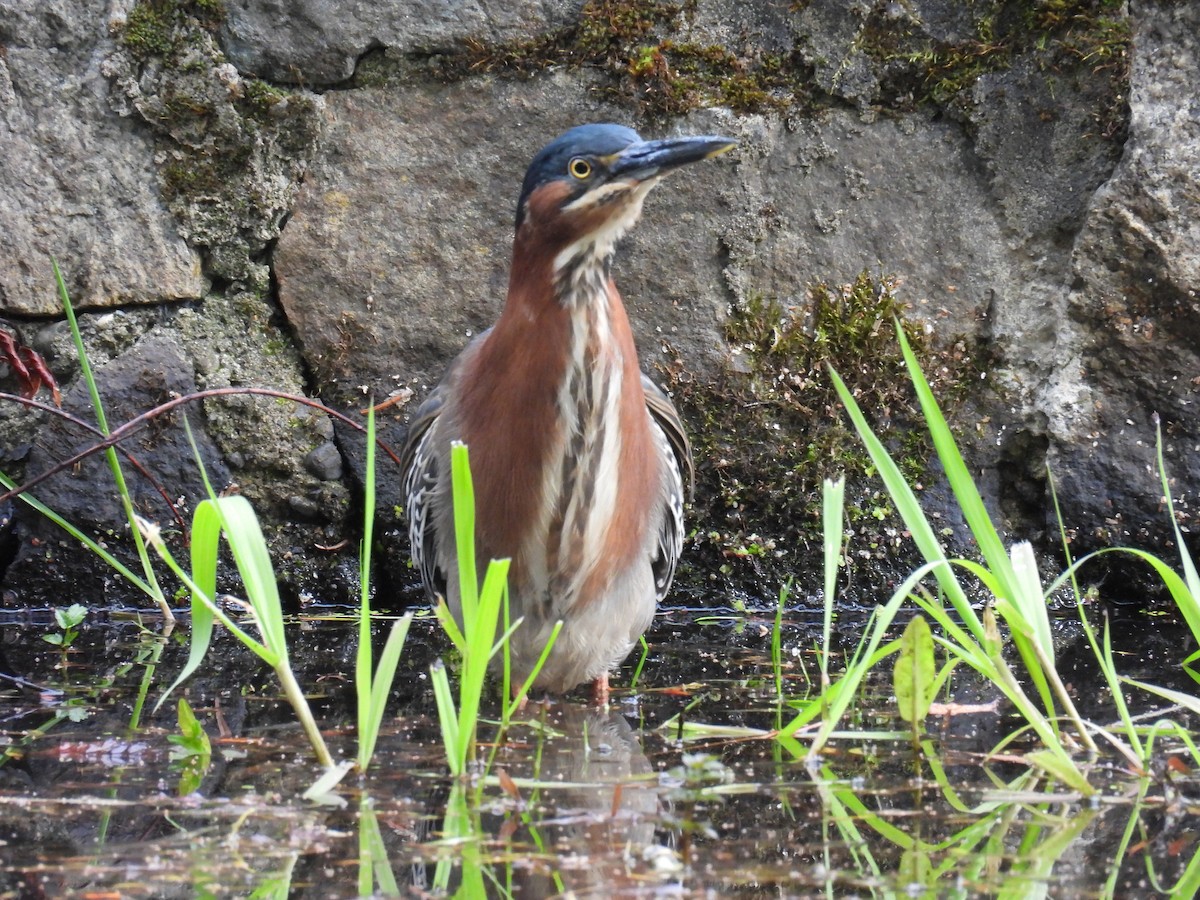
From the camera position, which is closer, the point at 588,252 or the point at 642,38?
the point at 588,252

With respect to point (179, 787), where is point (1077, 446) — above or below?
above

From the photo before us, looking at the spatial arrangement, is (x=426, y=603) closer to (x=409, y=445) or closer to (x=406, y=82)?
(x=409, y=445)

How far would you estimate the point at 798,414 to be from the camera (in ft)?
16.7

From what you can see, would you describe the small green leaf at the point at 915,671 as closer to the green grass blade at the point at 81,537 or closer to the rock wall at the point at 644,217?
the rock wall at the point at 644,217

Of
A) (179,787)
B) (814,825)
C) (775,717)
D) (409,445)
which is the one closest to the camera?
(814,825)

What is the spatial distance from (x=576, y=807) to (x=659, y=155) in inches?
65.2

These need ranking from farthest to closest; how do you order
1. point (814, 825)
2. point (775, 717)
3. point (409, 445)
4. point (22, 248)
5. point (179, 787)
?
point (22, 248)
point (409, 445)
point (775, 717)
point (179, 787)
point (814, 825)

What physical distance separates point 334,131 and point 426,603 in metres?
1.82

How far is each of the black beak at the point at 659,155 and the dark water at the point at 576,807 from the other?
135cm

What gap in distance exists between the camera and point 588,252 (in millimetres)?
3469

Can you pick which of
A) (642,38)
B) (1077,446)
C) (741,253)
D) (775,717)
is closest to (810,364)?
(741,253)

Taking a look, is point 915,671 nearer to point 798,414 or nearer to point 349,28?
point 798,414

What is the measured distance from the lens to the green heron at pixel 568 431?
11.3 ft

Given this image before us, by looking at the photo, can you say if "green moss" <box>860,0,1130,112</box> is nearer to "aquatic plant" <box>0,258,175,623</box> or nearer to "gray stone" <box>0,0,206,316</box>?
"gray stone" <box>0,0,206,316</box>
